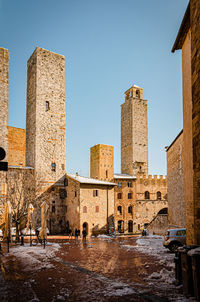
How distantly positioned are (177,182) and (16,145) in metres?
24.8

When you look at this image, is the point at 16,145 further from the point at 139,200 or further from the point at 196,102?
the point at 196,102

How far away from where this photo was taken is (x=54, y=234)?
32.0 meters

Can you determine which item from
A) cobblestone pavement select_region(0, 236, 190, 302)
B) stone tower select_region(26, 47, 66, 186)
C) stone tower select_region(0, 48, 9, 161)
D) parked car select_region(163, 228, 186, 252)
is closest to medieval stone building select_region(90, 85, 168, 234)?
stone tower select_region(26, 47, 66, 186)

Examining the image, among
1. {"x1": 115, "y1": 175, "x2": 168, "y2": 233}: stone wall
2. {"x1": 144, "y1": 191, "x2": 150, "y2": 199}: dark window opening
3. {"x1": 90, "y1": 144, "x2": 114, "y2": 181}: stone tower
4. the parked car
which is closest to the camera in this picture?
the parked car

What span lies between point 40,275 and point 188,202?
623 centimetres

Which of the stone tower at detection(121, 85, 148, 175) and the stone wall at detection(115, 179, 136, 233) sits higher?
the stone tower at detection(121, 85, 148, 175)

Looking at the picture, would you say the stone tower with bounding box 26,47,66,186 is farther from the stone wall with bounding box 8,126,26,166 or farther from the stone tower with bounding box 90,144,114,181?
the stone tower with bounding box 90,144,114,181

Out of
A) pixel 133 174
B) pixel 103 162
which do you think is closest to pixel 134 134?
pixel 133 174

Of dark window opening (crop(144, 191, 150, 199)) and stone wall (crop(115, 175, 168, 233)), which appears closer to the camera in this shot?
stone wall (crop(115, 175, 168, 233))

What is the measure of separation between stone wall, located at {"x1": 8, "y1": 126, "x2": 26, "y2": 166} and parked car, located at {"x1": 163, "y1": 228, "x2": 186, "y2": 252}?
2691 centimetres

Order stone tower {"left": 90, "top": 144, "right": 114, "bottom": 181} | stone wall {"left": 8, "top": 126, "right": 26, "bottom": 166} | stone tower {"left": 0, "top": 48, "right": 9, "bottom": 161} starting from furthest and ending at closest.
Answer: stone tower {"left": 90, "top": 144, "right": 114, "bottom": 181} → stone wall {"left": 8, "top": 126, "right": 26, "bottom": 166} → stone tower {"left": 0, "top": 48, "right": 9, "bottom": 161}

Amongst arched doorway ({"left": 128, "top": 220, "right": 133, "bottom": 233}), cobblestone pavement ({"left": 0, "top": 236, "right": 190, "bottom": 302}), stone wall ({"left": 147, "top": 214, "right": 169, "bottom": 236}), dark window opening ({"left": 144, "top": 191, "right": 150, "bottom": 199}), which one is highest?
dark window opening ({"left": 144, "top": 191, "right": 150, "bottom": 199})

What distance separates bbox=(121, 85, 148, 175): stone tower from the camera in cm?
4741

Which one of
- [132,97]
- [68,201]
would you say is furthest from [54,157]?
[132,97]
